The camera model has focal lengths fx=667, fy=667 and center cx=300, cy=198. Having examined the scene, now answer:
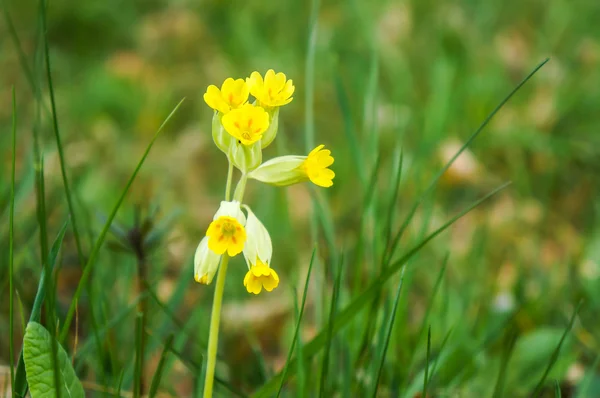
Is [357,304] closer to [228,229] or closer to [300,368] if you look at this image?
[300,368]

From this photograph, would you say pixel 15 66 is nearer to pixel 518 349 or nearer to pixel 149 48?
pixel 149 48

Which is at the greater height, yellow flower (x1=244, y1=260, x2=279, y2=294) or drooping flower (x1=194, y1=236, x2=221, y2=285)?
drooping flower (x1=194, y1=236, x2=221, y2=285)

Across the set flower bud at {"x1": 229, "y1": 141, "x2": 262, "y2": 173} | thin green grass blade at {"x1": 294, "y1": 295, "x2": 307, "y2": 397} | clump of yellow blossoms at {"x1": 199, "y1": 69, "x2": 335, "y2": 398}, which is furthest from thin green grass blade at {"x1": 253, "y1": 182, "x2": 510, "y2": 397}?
flower bud at {"x1": 229, "y1": 141, "x2": 262, "y2": 173}

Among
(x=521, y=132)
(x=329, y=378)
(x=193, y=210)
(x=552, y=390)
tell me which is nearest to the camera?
(x=329, y=378)

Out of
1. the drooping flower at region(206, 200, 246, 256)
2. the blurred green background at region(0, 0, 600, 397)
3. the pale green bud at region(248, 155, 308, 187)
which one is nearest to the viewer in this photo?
the drooping flower at region(206, 200, 246, 256)

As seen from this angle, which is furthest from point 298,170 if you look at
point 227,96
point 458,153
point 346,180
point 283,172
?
point 346,180

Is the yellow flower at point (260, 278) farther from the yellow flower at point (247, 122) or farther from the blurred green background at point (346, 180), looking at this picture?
the blurred green background at point (346, 180)

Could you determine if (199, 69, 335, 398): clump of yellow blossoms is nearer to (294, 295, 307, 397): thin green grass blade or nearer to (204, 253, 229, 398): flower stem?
(204, 253, 229, 398): flower stem

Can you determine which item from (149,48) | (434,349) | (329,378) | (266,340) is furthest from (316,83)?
(329,378)
